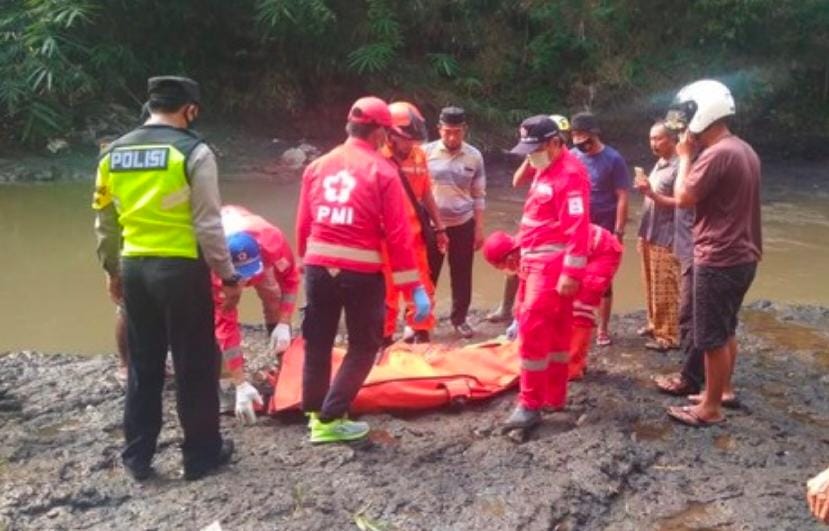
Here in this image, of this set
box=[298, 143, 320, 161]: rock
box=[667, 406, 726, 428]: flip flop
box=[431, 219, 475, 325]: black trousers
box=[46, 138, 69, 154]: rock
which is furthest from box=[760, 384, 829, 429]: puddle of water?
box=[46, 138, 69, 154]: rock

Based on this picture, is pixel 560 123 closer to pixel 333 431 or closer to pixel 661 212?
pixel 661 212

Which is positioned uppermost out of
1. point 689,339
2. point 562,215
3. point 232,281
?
point 562,215

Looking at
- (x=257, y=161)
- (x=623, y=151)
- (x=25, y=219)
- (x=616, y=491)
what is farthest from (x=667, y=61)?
(x=616, y=491)

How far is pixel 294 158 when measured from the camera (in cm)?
1471

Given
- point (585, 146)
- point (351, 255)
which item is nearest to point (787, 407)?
point (585, 146)

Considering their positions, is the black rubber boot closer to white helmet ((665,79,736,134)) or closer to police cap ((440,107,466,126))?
white helmet ((665,79,736,134))

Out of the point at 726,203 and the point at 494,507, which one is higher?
the point at 726,203

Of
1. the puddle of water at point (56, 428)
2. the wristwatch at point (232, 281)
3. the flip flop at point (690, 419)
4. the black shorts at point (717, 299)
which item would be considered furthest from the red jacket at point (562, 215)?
the puddle of water at point (56, 428)

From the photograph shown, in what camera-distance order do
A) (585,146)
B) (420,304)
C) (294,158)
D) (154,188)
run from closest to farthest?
(154,188) < (420,304) < (585,146) < (294,158)

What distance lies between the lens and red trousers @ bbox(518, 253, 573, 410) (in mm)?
4434

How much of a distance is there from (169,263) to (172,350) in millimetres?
415

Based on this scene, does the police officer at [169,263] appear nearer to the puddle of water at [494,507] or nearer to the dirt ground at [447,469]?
the dirt ground at [447,469]

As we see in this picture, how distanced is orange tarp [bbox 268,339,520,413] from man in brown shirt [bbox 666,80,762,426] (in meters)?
1.19

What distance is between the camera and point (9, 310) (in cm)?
737
